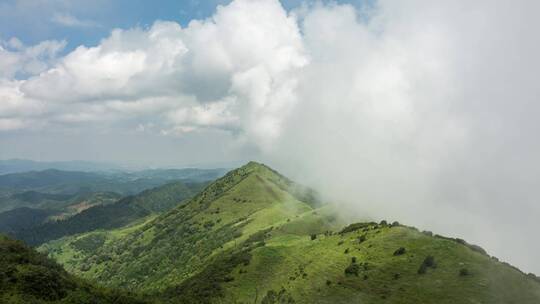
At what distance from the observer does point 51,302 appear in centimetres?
7000

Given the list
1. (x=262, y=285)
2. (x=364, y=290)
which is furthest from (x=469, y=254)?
(x=262, y=285)

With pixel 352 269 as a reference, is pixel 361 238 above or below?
above

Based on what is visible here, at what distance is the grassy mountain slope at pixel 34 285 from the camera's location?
2712 inches

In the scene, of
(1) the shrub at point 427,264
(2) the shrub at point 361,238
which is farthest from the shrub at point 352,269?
(2) the shrub at point 361,238

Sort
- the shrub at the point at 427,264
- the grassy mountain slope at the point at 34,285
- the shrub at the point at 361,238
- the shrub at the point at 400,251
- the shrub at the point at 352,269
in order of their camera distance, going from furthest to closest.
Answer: the shrub at the point at 361,238 < the shrub at the point at 400,251 < the shrub at the point at 352,269 < the shrub at the point at 427,264 < the grassy mountain slope at the point at 34,285

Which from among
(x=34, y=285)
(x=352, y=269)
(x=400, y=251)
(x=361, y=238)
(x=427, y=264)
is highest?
(x=361, y=238)

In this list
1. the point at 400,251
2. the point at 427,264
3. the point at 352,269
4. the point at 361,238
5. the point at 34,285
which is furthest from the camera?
the point at 361,238

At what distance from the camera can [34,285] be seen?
72.8 meters

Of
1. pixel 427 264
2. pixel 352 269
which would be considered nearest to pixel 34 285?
pixel 352 269

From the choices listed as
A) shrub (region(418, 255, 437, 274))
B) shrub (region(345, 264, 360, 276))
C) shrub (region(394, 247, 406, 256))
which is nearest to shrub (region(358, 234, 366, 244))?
shrub (region(394, 247, 406, 256))

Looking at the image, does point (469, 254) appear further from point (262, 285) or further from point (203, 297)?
point (203, 297)

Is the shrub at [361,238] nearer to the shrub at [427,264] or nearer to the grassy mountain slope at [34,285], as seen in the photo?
the shrub at [427,264]

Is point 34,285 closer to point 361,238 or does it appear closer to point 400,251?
point 400,251

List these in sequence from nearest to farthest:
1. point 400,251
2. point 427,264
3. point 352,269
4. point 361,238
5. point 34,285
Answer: point 34,285 → point 427,264 → point 352,269 → point 400,251 → point 361,238
